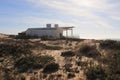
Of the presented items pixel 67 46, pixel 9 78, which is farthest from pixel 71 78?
pixel 67 46

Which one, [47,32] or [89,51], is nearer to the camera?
[89,51]

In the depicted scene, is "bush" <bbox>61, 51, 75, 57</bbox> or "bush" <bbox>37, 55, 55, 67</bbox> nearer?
"bush" <bbox>37, 55, 55, 67</bbox>

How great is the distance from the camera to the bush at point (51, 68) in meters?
34.9

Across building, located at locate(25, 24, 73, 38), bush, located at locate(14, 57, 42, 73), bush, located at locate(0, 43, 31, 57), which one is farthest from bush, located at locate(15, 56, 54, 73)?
building, located at locate(25, 24, 73, 38)

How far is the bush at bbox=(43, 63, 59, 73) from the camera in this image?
34.9 meters

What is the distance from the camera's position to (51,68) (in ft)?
116

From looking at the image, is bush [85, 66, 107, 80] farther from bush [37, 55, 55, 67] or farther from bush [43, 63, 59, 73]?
bush [37, 55, 55, 67]

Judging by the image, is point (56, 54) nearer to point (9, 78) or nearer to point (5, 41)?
point (9, 78)

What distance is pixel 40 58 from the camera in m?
38.9

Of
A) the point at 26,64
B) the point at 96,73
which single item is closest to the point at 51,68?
the point at 26,64

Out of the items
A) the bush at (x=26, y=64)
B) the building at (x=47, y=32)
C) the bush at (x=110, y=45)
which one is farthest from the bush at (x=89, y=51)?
the building at (x=47, y=32)

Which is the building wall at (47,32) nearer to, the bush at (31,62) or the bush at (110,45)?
the bush at (110,45)

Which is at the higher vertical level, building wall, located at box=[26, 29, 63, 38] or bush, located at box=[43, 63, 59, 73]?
building wall, located at box=[26, 29, 63, 38]

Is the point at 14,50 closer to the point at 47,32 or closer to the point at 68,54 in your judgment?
the point at 68,54
